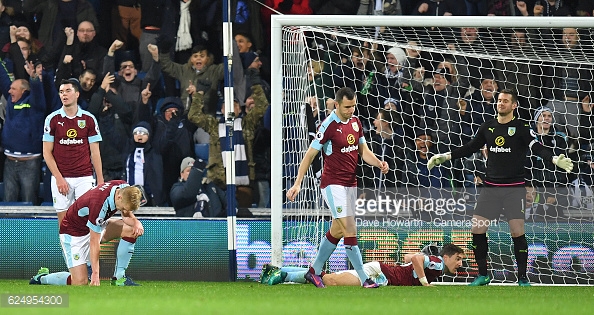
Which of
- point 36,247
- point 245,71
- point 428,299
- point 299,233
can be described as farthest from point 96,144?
point 428,299

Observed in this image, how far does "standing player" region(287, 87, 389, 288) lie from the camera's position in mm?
9906

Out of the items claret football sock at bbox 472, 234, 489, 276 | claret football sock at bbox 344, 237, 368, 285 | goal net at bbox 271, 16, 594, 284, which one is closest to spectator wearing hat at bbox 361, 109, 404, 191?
goal net at bbox 271, 16, 594, 284

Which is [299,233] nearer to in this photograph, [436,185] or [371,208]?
[371,208]

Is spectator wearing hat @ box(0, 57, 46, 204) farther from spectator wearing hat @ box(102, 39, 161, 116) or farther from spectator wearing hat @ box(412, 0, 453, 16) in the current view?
spectator wearing hat @ box(412, 0, 453, 16)

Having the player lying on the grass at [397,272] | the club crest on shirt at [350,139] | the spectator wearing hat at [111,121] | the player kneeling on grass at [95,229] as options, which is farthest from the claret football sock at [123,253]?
the spectator wearing hat at [111,121]

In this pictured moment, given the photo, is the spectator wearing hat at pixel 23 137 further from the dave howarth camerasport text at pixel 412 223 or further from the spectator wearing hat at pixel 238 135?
the dave howarth camerasport text at pixel 412 223

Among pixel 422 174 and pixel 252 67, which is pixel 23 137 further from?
pixel 422 174

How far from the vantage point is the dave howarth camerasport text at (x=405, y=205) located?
1243 cm

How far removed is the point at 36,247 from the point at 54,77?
9.52ft

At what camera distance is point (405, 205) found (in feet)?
41.2

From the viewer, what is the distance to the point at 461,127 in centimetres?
1305

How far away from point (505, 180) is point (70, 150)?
4.75 m

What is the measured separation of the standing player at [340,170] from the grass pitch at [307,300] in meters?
0.37

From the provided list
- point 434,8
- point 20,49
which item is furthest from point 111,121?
point 434,8
